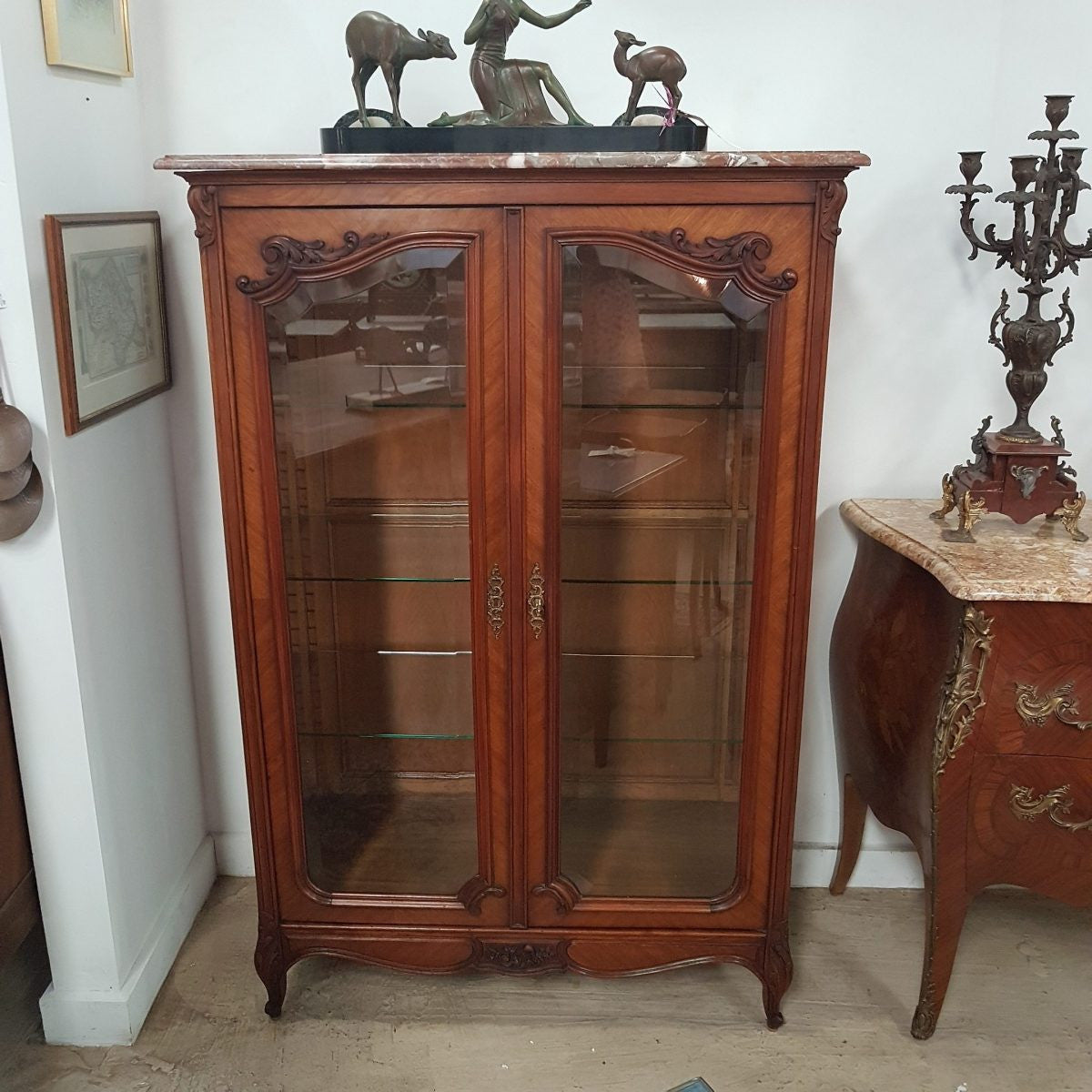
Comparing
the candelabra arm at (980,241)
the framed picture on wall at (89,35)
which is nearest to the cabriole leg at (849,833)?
the candelabra arm at (980,241)

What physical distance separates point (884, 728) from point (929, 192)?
3.20 feet

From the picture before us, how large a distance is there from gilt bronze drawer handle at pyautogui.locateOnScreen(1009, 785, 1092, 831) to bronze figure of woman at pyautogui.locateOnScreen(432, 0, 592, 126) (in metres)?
1.26

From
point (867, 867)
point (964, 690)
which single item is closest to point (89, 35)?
point (964, 690)

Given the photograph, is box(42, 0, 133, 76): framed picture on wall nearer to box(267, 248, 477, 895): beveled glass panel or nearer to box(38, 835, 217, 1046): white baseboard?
box(267, 248, 477, 895): beveled glass panel

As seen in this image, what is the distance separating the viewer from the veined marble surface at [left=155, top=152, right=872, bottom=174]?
1.44 m

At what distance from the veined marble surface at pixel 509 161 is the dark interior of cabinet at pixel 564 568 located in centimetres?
13

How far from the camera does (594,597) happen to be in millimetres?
1735

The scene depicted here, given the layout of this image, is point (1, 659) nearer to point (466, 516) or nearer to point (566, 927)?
point (466, 516)

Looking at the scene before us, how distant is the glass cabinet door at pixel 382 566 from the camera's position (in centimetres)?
158

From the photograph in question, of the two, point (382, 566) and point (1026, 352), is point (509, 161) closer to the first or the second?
point (382, 566)

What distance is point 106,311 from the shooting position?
171 centimetres

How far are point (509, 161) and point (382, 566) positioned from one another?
69 cm

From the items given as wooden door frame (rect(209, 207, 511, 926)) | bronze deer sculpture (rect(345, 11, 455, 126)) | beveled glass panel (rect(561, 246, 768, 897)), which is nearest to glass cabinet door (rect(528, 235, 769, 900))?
beveled glass panel (rect(561, 246, 768, 897))

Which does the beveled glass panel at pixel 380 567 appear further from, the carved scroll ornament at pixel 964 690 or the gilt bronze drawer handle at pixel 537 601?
the carved scroll ornament at pixel 964 690
